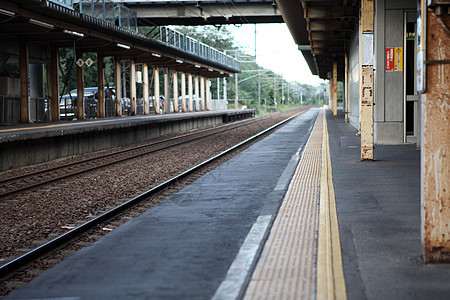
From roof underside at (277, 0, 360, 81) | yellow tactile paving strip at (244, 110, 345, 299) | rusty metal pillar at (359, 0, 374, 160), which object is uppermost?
roof underside at (277, 0, 360, 81)

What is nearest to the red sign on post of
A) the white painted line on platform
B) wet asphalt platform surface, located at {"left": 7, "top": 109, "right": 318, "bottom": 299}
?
wet asphalt platform surface, located at {"left": 7, "top": 109, "right": 318, "bottom": 299}

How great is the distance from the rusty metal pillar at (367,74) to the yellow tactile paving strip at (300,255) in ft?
11.8

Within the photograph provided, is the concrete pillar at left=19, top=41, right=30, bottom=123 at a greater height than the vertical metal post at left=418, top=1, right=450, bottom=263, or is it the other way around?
the concrete pillar at left=19, top=41, right=30, bottom=123

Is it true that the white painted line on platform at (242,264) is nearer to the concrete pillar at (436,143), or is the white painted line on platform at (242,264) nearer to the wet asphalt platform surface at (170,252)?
the wet asphalt platform surface at (170,252)

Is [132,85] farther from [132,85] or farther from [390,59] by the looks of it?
[390,59]

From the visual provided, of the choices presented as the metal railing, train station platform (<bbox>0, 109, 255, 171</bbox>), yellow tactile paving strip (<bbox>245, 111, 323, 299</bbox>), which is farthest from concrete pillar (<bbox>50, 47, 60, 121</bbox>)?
yellow tactile paving strip (<bbox>245, 111, 323, 299</bbox>)

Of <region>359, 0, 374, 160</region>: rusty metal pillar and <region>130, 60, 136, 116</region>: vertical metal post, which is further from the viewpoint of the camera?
<region>130, 60, 136, 116</region>: vertical metal post

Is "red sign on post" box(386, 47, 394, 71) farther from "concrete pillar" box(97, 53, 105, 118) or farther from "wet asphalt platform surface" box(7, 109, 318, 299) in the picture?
"concrete pillar" box(97, 53, 105, 118)

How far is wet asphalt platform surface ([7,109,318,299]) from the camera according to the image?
14.8 ft

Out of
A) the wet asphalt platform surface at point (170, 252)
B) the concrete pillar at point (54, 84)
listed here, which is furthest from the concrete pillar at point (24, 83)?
the wet asphalt platform surface at point (170, 252)

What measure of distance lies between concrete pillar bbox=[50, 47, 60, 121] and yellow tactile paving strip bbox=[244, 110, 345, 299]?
65.6 feet

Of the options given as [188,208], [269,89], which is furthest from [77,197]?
[269,89]

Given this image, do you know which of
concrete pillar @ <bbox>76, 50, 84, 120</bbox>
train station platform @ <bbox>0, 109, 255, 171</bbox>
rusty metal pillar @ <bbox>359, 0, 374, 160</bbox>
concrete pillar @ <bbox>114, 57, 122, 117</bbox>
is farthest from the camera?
concrete pillar @ <bbox>114, 57, 122, 117</bbox>

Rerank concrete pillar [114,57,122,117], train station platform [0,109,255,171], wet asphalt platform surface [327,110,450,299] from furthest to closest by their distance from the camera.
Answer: concrete pillar [114,57,122,117], train station platform [0,109,255,171], wet asphalt platform surface [327,110,450,299]
